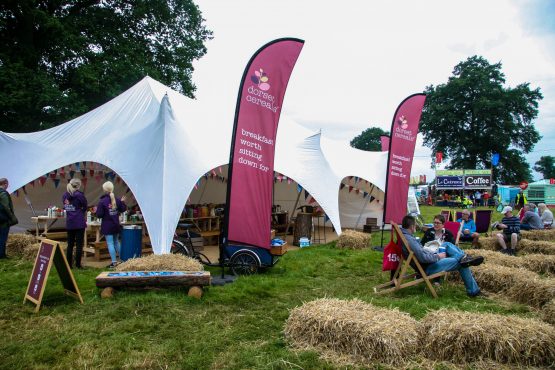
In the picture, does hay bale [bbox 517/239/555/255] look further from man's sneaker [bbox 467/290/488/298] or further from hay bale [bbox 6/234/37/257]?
hay bale [bbox 6/234/37/257]

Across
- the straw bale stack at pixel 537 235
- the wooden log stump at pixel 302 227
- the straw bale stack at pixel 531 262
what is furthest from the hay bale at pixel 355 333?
the straw bale stack at pixel 537 235

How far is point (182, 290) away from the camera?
5051 millimetres

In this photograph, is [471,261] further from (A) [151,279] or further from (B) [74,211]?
(B) [74,211]

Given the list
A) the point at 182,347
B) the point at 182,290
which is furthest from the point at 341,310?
the point at 182,290

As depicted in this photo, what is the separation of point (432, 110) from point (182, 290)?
1550 inches

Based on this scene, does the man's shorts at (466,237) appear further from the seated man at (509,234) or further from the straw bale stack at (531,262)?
the straw bale stack at (531,262)

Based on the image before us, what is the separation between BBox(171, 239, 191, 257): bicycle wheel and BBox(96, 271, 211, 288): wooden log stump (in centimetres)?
167

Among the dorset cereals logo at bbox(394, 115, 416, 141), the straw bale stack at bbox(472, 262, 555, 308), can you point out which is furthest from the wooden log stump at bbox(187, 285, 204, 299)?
the dorset cereals logo at bbox(394, 115, 416, 141)

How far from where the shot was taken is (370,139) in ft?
245

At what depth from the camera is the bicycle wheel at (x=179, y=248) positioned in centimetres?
661

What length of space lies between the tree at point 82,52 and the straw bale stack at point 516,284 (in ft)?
44.9

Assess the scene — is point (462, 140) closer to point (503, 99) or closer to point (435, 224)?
point (503, 99)

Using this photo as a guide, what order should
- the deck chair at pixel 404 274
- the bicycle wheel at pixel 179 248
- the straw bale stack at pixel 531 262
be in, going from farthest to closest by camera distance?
1. the bicycle wheel at pixel 179 248
2. the straw bale stack at pixel 531 262
3. the deck chair at pixel 404 274

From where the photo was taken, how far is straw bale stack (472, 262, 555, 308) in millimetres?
4629
